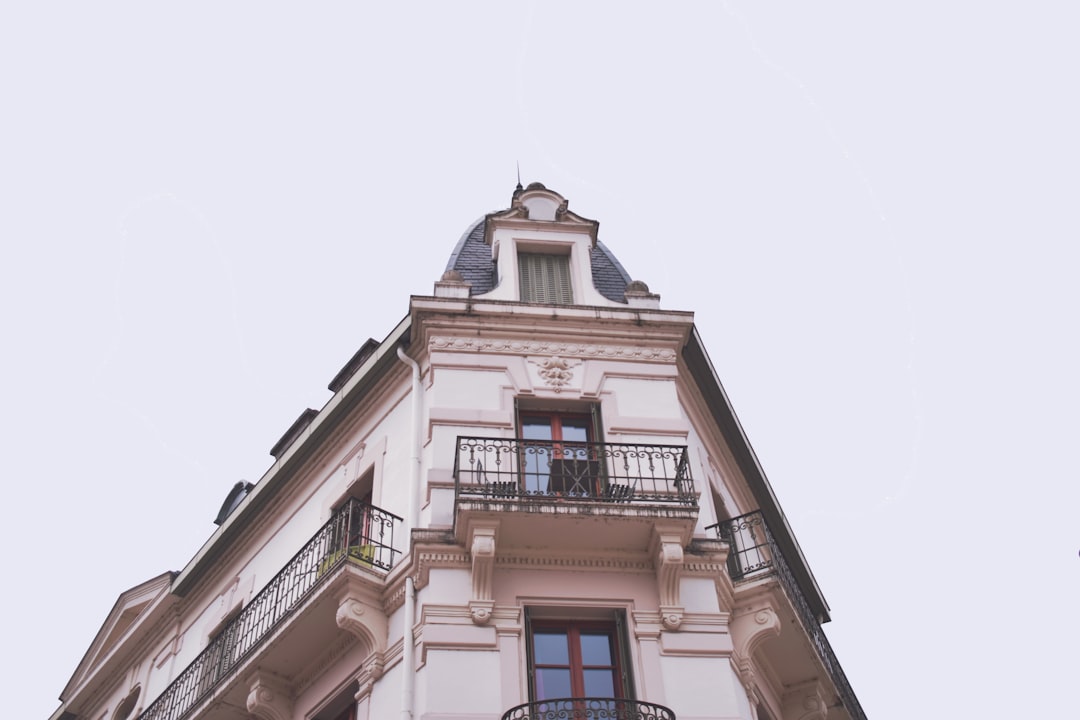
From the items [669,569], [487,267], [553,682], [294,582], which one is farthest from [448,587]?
[487,267]

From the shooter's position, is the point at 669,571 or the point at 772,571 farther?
the point at 772,571

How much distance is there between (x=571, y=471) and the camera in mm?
14828

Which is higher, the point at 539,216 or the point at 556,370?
the point at 539,216

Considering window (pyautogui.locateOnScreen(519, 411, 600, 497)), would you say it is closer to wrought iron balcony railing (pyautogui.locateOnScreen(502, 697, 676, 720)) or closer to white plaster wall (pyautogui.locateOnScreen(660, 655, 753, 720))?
white plaster wall (pyautogui.locateOnScreen(660, 655, 753, 720))

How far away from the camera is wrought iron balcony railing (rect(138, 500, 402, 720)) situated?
48.7 ft

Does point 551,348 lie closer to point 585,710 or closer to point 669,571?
point 669,571

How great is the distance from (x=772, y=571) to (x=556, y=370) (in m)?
4.20

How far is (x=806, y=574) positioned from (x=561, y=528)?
972 centimetres

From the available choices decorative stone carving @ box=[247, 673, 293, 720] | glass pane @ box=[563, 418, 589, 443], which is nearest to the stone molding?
glass pane @ box=[563, 418, 589, 443]

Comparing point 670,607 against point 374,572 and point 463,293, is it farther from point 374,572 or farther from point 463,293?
point 463,293

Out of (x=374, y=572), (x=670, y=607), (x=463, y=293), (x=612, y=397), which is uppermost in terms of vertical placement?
(x=463, y=293)

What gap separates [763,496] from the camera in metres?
20.2

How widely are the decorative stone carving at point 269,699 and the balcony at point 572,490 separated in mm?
3744

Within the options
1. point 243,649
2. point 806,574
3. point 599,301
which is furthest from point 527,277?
point 806,574
